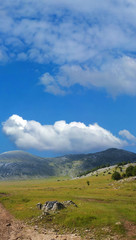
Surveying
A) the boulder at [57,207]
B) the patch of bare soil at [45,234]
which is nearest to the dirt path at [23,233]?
the patch of bare soil at [45,234]

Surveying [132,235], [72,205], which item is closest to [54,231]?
[132,235]

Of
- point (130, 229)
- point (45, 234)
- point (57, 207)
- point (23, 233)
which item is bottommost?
point (130, 229)

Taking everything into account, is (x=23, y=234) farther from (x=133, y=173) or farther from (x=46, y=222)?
(x=133, y=173)

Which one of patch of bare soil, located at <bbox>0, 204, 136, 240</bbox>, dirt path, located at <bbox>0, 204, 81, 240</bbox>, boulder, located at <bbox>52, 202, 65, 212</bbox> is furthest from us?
boulder, located at <bbox>52, 202, 65, 212</bbox>

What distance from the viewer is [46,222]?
34.1 meters

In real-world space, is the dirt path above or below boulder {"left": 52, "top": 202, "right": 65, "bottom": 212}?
below

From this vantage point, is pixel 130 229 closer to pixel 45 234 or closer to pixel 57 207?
pixel 45 234

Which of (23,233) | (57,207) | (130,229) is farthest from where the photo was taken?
(57,207)

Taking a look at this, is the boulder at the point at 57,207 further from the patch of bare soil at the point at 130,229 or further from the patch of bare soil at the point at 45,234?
the patch of bare soil at the point at 130,229

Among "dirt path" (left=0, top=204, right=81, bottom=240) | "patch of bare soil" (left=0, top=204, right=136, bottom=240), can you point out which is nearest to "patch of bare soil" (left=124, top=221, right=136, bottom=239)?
"patch of bare soil" (left=0, top=204, right=136, bottom=240)

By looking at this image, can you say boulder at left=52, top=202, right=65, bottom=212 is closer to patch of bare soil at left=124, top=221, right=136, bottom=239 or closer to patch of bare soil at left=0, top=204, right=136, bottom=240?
patch of bare soil at left=0, top=204, right=136, bottom=240

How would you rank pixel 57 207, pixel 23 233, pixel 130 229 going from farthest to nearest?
pixel 57 207
pixel 23 233
pixel 130 229

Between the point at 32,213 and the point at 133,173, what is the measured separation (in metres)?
85.6

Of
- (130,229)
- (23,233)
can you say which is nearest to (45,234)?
(23,233)
